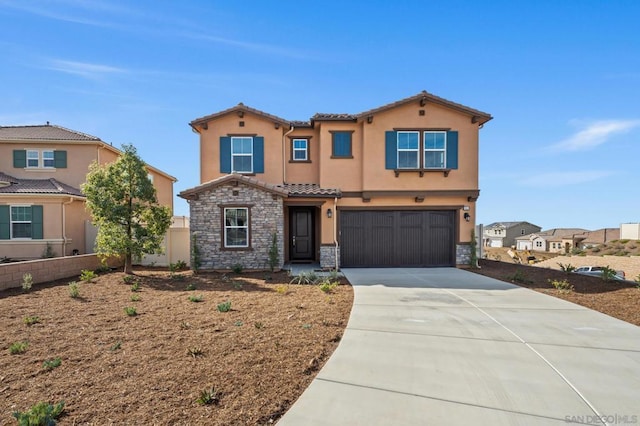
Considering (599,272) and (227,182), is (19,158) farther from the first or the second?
(599,272)

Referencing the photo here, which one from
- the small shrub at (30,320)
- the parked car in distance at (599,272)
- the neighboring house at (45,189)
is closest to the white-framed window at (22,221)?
the neighboring house at (45,189)

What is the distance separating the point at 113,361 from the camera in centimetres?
459

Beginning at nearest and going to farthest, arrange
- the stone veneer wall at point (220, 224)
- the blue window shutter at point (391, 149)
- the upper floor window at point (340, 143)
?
the stone veneer wall at point (220, 224) → the blue window shutter at point (391, 149) → the upper floor window at point (340, 143)

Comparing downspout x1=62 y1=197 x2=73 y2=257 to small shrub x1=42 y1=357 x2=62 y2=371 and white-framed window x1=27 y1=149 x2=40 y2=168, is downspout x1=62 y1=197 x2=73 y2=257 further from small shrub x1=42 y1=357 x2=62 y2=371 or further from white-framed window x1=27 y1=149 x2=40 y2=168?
small shrub x1=42 y1=357 x2=62 y2=371

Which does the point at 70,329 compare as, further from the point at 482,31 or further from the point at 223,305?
the point at 482,31

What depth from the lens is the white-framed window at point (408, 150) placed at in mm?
13578

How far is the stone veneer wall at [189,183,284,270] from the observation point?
12422mm

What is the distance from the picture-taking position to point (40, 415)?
10.4 ft

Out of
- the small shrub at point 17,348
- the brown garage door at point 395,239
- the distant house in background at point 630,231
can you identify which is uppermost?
the brown garage door at point 395,239

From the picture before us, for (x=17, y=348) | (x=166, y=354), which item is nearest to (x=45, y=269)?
(x=17, y=348)

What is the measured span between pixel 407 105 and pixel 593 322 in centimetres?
974

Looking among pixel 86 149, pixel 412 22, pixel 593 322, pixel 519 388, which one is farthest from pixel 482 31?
pixel 86 149

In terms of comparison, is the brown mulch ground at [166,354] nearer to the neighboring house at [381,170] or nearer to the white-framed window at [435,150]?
the neighboring house at [381,170]

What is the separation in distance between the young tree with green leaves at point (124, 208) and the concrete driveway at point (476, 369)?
815 cm
